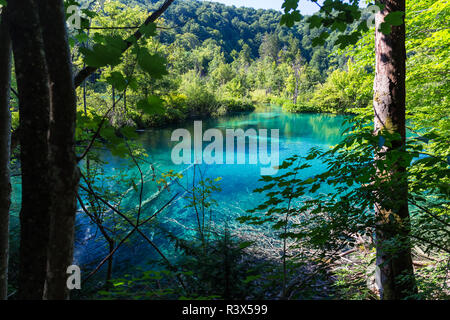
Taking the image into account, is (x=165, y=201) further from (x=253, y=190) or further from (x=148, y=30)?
(x=148, y=30)

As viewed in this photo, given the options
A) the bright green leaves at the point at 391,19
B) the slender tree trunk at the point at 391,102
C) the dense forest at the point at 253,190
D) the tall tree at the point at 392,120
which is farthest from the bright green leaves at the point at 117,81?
the slender tree trunk at the point at 391,102

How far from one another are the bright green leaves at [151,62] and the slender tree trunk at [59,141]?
19 cm

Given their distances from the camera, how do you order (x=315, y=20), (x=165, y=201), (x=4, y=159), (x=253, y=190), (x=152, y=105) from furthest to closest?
(x=165, y=201), (x=253, y=190), (x=315, y=20), (x=4, y=159), (x=152, y=105)

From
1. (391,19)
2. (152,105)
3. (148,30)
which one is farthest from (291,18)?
(152,105)

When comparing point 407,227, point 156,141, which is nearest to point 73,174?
point 407,227

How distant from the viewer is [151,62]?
0.69 meters

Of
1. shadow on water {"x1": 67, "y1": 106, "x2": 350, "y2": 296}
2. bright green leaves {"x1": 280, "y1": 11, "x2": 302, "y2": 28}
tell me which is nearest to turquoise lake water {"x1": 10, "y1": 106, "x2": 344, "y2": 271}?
shadow on water {"x1": 67, "y1": 106, "x2": 350, "y2": 296}

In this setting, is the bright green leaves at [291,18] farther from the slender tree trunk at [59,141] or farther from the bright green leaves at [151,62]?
the slender tree trunk at [59,141]

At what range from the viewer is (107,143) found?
2.68ft

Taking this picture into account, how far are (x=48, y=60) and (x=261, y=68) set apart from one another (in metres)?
60.0

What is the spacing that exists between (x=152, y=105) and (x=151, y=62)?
0.13 metres

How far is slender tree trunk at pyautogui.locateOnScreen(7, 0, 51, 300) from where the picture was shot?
0.61m
